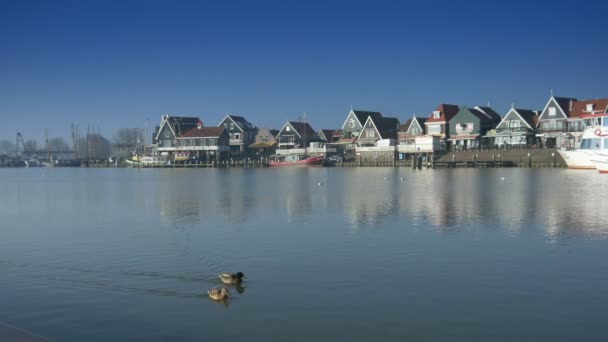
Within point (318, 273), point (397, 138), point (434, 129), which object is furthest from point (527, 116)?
point (318, 273)

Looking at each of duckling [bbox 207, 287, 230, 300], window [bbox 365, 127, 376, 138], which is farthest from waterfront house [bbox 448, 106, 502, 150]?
duckling [bbox 207, 287, 230, 300]

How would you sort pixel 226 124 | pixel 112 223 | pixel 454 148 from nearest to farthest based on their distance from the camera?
pixel 112 223 < pixel 454 148 < pixel 226 124

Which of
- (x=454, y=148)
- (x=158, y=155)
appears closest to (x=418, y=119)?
(x=454, y=148)

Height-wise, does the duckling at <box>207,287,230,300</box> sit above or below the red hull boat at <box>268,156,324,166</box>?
below

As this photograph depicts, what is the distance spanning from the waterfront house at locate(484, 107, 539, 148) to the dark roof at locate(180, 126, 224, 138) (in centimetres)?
6065

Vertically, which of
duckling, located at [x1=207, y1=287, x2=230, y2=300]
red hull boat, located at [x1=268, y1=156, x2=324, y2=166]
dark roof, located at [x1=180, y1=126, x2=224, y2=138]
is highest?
dark roof, located at [x1=180, y1=126, x2=224, y2=138]

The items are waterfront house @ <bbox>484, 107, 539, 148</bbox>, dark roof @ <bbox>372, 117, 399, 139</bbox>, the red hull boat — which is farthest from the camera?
dark roof @ <bbox>372, 117, 399, 139</bbox>

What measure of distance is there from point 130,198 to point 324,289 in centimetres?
3333

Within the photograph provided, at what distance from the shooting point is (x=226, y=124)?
132m

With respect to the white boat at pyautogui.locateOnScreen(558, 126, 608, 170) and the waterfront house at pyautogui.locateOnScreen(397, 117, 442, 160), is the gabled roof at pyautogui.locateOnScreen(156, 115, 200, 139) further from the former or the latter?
the white boat at pyautogui.locateOnScreen(558, 126, 608, 170)

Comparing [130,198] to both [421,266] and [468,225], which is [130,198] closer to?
[468,225]

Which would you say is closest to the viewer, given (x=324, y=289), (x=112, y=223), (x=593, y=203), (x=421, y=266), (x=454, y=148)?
(x=324, y=289)

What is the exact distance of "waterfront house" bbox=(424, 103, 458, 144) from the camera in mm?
102938

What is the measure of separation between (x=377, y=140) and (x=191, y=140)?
46.1 m
